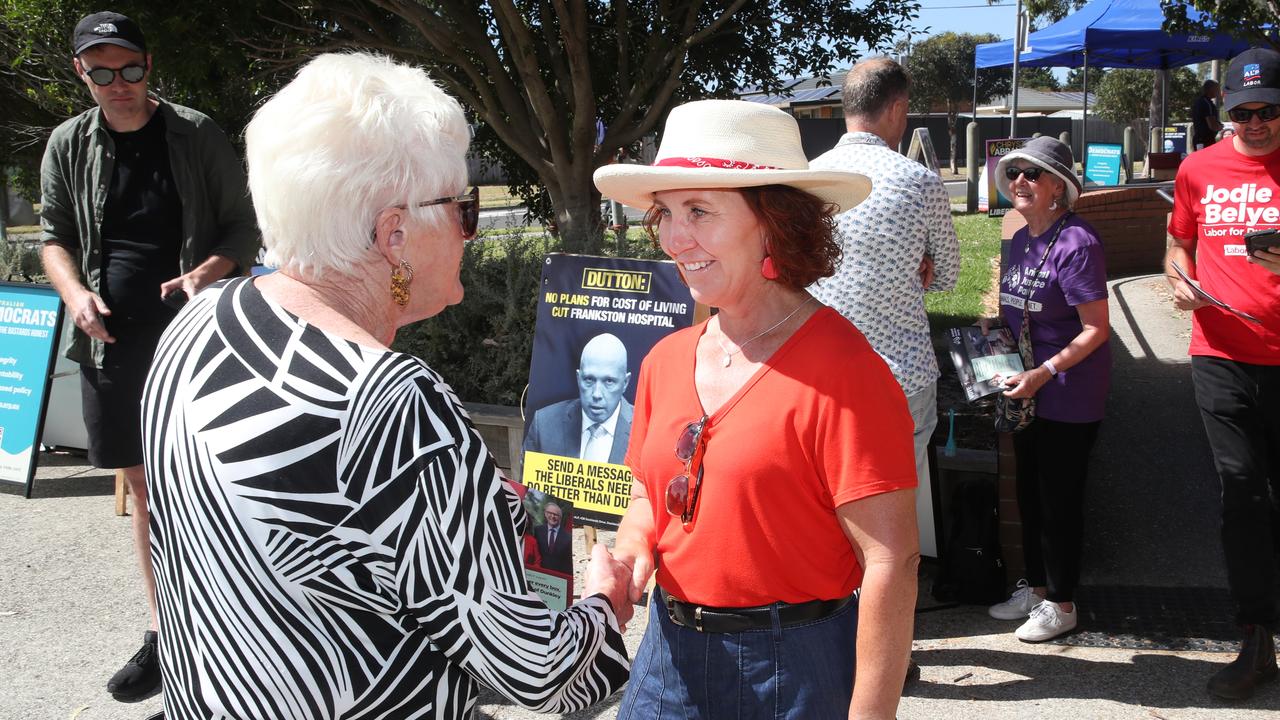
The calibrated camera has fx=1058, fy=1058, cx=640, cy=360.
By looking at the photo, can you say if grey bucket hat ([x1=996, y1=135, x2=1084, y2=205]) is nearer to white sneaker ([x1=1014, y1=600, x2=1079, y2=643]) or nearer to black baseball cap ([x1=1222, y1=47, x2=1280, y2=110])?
black baseball cap ([x1=1222, y1=47, x2=1280, y2=110])

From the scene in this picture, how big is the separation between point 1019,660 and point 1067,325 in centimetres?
136

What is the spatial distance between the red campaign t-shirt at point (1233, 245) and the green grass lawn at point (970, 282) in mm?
3335

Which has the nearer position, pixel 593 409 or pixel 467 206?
pixel 467 206

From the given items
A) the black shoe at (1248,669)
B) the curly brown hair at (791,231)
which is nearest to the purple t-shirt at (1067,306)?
the black shoe at (1248,669)

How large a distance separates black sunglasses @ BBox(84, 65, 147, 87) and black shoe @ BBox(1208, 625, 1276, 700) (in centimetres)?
468

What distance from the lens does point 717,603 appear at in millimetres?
2197

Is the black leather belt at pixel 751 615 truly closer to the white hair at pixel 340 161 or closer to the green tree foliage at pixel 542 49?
the white hair at pixel 340 161

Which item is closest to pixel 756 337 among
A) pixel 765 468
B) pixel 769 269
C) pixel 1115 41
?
pixel 769 269

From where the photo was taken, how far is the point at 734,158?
7.27ft

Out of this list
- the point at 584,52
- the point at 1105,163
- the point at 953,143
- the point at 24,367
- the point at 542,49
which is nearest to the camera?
the point at 24,367

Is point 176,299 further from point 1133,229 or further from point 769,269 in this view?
point 1133,229

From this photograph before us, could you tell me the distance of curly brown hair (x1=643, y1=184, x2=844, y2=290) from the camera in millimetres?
2236

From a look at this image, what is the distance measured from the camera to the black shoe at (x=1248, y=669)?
3807 mm

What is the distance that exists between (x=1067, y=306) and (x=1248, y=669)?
58.5 inches
